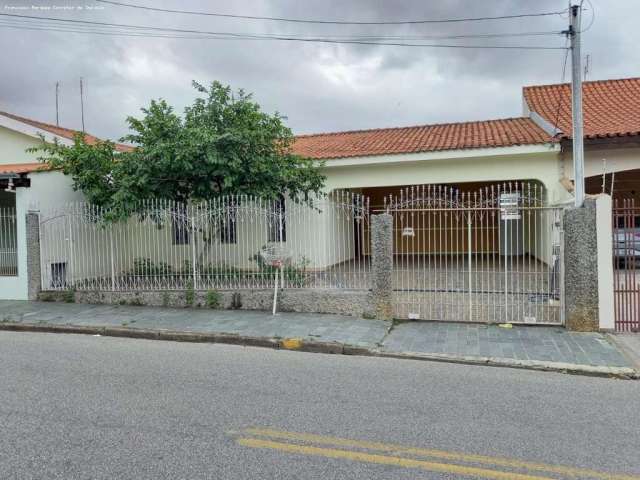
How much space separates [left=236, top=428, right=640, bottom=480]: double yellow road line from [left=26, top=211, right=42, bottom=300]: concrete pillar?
849 centimetres

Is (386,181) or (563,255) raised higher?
(386,181)

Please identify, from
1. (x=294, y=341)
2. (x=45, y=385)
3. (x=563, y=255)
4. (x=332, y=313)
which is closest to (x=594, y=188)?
(x=563, y=255)

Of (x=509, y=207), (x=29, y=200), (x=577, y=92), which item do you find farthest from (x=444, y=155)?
(x=29, y=200)

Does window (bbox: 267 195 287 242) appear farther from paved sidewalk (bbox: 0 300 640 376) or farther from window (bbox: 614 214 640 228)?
window (bbox: 614 214 640 228)

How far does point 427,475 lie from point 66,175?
1088cm

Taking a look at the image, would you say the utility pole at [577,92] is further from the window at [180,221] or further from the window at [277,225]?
Result: the window at [180,221]

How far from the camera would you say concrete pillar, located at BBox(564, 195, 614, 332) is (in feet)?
23.2

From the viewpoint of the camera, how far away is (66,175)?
11258 mm

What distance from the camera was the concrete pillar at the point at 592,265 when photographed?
7086mm

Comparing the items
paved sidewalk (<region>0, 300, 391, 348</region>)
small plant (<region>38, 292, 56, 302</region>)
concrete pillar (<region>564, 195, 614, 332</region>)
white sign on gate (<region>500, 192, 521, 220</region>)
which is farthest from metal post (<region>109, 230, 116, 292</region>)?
concrete pillar (<region>564, 195, 614, 332</region>)

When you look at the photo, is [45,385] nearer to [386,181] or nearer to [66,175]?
[66,175]

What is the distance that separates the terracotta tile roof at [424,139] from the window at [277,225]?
13.3ft

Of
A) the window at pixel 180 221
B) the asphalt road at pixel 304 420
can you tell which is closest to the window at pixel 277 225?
the window at pixel 180 221

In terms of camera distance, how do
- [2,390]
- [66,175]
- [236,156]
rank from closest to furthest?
[2,390], [236,156], [66,175]
